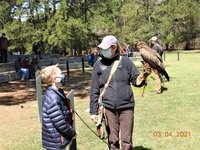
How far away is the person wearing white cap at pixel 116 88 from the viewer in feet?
16.5

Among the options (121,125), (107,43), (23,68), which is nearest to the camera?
(107,43)

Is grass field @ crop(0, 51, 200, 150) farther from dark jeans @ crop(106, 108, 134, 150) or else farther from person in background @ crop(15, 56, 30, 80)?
person in background @ crop(15, 56, 30, 80)

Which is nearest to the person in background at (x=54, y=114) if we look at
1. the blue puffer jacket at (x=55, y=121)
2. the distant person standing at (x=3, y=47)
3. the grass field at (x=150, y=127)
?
the blue puffer jacket at (x=55, y=121)

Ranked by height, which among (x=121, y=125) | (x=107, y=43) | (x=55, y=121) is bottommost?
(x=121, y=125)

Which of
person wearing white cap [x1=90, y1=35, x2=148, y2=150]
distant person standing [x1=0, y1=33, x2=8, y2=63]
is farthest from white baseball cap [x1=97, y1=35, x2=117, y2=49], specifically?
distant person standing [x1=0, y1=33, x2=8, y2=63]

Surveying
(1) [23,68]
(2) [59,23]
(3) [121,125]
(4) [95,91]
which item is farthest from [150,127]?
(2) [59,23]

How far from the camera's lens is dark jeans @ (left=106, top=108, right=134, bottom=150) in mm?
5133

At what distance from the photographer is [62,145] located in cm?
463

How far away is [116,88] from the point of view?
16.6 ft

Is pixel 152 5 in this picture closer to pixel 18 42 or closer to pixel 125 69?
pixel 18 42

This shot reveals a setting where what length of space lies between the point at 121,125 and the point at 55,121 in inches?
42.9

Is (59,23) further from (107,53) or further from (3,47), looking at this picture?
(107,53)

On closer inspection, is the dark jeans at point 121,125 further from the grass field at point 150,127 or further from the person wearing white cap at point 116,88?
the grass field at point 150,127

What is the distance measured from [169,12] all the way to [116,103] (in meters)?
47.2
